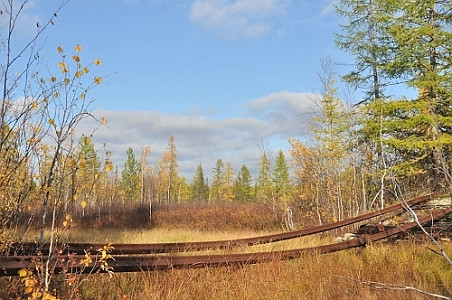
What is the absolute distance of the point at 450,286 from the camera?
4094mm

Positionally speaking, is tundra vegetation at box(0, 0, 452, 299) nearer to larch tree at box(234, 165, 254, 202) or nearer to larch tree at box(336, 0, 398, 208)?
larch tree at box(336, 0, 398, 208)

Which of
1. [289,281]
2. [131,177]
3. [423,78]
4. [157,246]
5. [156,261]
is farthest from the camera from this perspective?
[131,177]

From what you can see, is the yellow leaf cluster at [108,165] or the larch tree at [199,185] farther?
the larch tree at [199,185]

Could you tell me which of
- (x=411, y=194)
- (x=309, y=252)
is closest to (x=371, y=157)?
(x=411, y=194)

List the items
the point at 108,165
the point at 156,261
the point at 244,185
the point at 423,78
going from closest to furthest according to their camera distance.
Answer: the point at 108,165, the point at 156,261, the point at 423,78, the point at 244,185

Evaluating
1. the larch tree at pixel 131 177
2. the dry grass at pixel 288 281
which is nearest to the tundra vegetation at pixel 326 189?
the dry grass at pixel 288 281

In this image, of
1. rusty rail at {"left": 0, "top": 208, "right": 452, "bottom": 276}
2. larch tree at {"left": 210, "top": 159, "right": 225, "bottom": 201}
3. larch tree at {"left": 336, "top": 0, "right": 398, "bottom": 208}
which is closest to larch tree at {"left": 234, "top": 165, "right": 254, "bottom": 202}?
larch tree at {"left": 210, "top": 159, "right": 225, "bottom": 201}

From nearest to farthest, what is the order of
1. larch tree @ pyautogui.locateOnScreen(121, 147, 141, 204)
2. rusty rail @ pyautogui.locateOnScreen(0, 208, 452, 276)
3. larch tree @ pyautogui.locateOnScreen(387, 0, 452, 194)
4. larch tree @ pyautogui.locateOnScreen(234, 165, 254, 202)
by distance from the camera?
rusty rail @ pyautogui.locateOnScreen(0, 208, 452, 276)
larch tree @ pyautogui.locateOnScreen(387, 0, 452, 194)
larch tree @ pyautogui.locateOnScreen(121, 147, 141, 204)
larch tree @ pyautogui.locateOnScreen(234, 165, 254, 202)

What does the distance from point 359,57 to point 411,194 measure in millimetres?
6211

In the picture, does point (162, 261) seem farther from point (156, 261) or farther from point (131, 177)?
point (131, 177)

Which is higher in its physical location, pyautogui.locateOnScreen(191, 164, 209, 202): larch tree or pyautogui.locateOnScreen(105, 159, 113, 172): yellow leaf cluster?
pyautogui.locateOnScreen(191, 164, 209, 202): larch tree

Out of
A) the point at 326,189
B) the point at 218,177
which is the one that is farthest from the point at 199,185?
the point at 326,189

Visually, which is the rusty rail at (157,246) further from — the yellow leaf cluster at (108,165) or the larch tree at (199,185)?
the larch tree at (199,185)

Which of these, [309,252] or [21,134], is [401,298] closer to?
[309,252]
